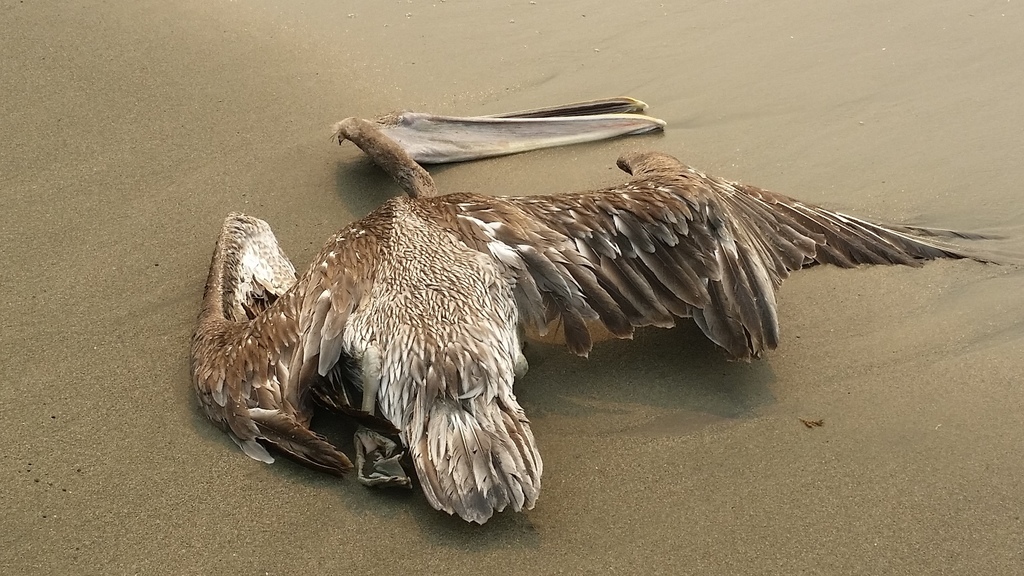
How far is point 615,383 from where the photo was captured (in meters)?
3.63

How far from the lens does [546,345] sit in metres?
3.83

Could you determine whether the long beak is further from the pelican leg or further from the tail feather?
the tail feather

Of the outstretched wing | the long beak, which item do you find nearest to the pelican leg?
the outstretched wing

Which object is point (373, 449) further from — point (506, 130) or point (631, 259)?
point (506, 130)

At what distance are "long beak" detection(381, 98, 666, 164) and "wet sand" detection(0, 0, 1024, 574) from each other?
0.09 meters

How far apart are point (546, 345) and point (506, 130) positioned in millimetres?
1538

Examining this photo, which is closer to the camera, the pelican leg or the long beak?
the pelican leg

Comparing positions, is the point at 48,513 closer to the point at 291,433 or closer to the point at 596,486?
the point at 291,433

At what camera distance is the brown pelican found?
3.04m

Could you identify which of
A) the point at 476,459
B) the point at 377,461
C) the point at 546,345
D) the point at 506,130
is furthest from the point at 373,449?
the point at 506,130

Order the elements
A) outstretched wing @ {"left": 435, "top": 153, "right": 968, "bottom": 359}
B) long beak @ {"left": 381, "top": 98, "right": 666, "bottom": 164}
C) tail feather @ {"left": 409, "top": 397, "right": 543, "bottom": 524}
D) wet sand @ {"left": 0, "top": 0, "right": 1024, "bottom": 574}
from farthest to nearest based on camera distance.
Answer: long beak @ {"left": 381, "top": 98, "right": 666, "bottom": 164} < outstretched wing @ {"left": 435, "top": 153, "right": 968, "bottom": 359} < wet sand @ {"left": 0, "top": 0, "right": 1024, "bottom": 574} < tail feather @ {"left": 409, "top": 397, "right": 543, "bottom": 524}

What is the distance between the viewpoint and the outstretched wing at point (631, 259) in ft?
11.5

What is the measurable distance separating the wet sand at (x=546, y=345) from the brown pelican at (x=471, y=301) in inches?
6.8

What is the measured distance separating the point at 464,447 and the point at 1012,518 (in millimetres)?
1762
